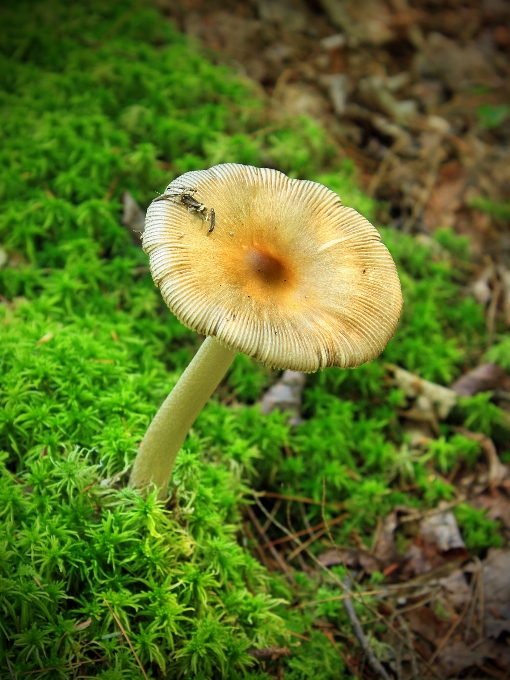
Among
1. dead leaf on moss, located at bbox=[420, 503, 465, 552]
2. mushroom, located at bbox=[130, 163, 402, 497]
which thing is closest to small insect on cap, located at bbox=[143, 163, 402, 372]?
mushroom, located at bbox=[130, 163, 402, 497]

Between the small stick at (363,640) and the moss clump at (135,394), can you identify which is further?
the small stick at (363,640)

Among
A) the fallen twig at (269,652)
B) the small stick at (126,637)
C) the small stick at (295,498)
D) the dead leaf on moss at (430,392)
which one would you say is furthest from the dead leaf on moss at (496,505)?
the small stick at (126,637)

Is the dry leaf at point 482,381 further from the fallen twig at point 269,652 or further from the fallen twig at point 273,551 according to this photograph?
the fallen twig at point 269,652

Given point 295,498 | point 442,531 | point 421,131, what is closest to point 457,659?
point 442,531

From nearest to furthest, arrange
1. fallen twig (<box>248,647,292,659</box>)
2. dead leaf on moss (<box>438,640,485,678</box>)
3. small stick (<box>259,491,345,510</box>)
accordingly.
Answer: fallen twig (<box>248,647,292,659</box>) → dead leaf on moss (<box>438,640,485,678</box>) → small stick (<box>259,491,345,510</box>)

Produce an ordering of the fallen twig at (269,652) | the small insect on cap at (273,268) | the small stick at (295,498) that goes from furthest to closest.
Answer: the small stick at (295,498) → the fallen twig at (269,652) → the small insect on cap at (273,268)

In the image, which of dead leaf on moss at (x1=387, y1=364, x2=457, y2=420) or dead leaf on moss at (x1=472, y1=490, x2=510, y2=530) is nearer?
dead leaf on moss at (x1=472, y1=490, x2=510, y2=530)

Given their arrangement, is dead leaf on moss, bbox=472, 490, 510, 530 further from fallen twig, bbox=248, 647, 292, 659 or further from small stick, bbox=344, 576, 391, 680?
fallen twig, bbox=248, 647, 292, 659
